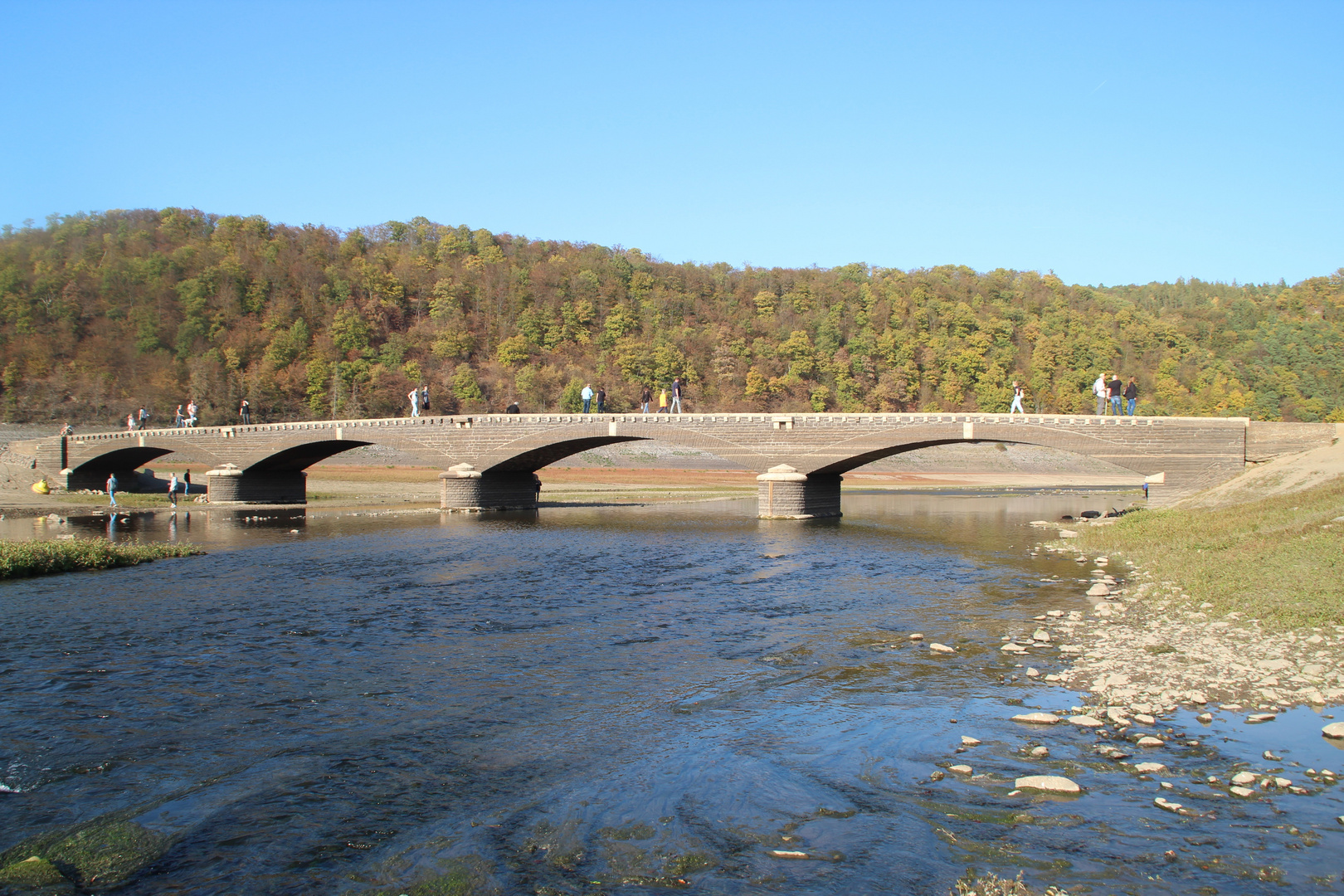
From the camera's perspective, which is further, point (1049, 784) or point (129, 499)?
point (129, 499)

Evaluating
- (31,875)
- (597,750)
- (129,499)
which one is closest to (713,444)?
(597,750)

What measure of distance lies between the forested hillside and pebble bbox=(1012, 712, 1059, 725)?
91.1m

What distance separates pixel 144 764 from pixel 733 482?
213 feet

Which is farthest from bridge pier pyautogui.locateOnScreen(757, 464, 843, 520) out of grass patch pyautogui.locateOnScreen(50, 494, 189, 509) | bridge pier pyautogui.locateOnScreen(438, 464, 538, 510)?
grass patch pyautogui.locateOnScreen(50, 494, 189, 509)

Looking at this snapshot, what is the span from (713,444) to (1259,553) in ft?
88.1

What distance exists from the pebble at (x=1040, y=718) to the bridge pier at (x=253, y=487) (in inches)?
2031

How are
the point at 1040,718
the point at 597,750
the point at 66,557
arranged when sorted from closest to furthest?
the point at 597,750 → the point at 1040,718 → the point at 66,557

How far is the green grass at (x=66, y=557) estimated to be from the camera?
2191 centimetres

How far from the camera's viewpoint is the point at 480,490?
1908 inches

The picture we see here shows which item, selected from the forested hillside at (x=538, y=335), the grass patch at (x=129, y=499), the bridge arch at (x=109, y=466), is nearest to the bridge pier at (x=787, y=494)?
the grass patch at (x=129, y=499)

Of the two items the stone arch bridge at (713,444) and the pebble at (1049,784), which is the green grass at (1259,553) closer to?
the pebble at (1049,784)

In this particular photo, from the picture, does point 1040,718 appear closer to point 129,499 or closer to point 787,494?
point 787,494

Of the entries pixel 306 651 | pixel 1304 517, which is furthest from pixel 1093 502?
pixel 306 651

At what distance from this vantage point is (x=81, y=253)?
105m
